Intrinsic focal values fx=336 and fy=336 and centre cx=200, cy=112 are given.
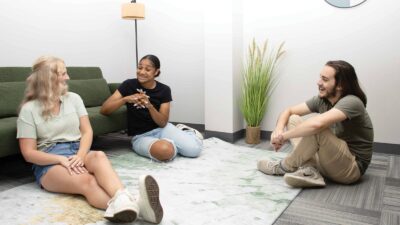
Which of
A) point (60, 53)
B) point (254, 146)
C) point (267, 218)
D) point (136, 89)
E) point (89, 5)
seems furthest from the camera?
point (89, 5)

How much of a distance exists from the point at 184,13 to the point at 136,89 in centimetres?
171

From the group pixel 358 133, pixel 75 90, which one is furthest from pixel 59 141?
pixel 358 133

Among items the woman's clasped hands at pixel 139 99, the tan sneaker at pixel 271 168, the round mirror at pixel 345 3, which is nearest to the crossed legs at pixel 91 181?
the woman's clasped hands at pixel 139 99

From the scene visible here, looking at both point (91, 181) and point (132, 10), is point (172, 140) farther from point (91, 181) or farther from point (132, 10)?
point (132, 10)

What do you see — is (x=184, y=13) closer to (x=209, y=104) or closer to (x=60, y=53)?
(x=209, y=104)

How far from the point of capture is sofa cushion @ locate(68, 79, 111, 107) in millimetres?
3359

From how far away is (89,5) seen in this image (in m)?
4.06

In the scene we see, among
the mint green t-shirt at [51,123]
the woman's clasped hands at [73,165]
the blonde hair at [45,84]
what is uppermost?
the blonde hair at [45,84]

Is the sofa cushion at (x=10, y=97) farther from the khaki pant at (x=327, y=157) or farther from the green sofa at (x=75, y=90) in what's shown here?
the khaki pant at (x=327, y=157)

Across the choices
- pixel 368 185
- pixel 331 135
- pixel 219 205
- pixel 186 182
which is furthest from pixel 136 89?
pixel 368 185

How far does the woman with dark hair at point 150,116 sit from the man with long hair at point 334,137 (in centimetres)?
93

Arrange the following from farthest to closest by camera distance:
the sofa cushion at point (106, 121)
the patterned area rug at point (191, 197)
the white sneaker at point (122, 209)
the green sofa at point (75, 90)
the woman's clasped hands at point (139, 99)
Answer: the sofa cushion at point (106, 121) < the woman's clasped hands at point (139, 99) < the green sofa at point (75, 90) < the patterned area rug at point (191, 197) < the white sneaker at point (122, 209)

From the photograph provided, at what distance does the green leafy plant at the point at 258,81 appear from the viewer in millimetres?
3570

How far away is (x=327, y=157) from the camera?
214 cm
